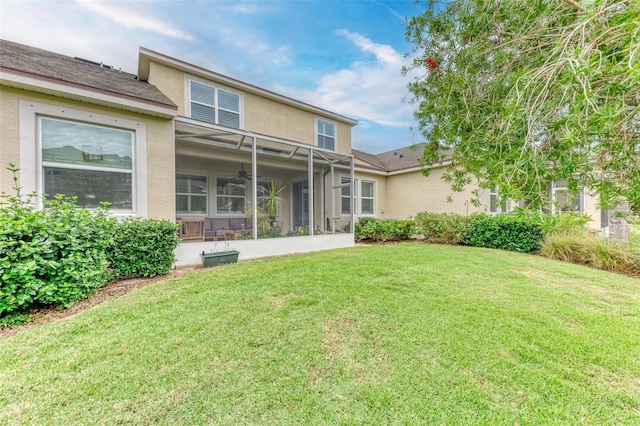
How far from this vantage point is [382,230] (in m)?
11.6

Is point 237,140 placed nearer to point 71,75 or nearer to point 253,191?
point 253,191

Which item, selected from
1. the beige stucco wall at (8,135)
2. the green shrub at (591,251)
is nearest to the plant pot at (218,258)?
the beige stucco wall at (8,135)

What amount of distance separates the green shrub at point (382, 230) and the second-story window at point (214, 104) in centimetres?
673

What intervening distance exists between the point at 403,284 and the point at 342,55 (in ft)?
34.3

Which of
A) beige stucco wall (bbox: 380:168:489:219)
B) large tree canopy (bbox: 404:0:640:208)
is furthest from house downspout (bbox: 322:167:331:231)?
large tree canopy (bbox: 404:0:640:208)

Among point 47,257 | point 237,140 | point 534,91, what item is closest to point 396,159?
point 237,140

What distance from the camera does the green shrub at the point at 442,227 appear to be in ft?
35.9

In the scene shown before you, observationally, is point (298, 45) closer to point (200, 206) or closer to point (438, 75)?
point (200, 206)

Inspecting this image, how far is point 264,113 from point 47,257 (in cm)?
838

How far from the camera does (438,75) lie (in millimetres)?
4035

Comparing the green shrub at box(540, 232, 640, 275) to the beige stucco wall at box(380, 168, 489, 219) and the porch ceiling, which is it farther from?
the porch ceiling

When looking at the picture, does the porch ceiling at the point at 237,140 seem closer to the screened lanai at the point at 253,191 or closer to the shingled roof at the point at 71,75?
the screened lanai at the point at 253,191

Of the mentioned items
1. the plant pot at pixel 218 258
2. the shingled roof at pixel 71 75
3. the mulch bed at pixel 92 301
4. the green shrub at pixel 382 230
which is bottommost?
the mulch bed at pixel 92 301

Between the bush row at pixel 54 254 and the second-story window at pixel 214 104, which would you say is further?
the second-story window at pixel 214 104
